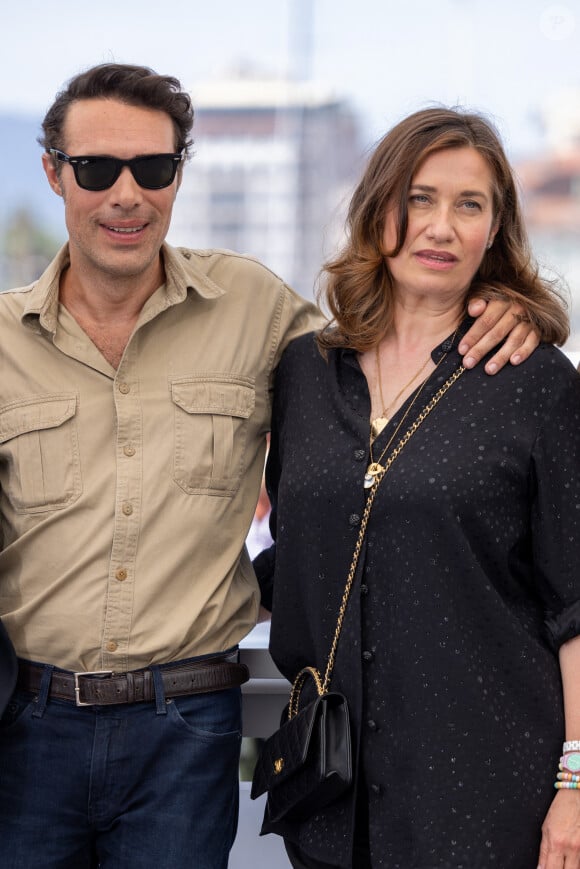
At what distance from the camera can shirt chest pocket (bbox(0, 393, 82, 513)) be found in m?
1.75

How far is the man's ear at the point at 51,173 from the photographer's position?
185cm

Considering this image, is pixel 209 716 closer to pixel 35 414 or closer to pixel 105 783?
pixel 105 783

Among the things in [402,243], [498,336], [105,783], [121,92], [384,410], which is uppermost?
[121,92]

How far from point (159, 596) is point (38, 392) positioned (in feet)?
1.27

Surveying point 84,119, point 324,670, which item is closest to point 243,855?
point 324,670

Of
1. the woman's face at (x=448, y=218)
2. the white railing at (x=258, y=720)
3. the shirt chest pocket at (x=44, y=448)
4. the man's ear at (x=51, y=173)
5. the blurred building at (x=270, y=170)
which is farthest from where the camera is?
the blurred building at (x=270, y=170)

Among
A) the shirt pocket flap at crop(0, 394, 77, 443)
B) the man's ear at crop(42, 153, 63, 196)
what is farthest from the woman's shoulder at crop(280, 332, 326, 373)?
the man's ear at crop(42, 153, 63, 196)

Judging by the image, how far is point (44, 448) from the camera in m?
1.76

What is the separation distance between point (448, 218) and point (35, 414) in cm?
73

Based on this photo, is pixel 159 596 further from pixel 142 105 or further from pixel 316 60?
pixel 316 60

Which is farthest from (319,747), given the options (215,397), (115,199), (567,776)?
(115,199)

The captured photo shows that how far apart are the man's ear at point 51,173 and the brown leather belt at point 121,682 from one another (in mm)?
796

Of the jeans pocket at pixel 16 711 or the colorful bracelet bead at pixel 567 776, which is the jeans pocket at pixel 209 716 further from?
the colorful bracelet bead at pixel 567 776

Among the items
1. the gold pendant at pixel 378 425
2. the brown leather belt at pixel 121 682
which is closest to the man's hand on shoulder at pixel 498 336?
the gold pendant at pixel 378 425
